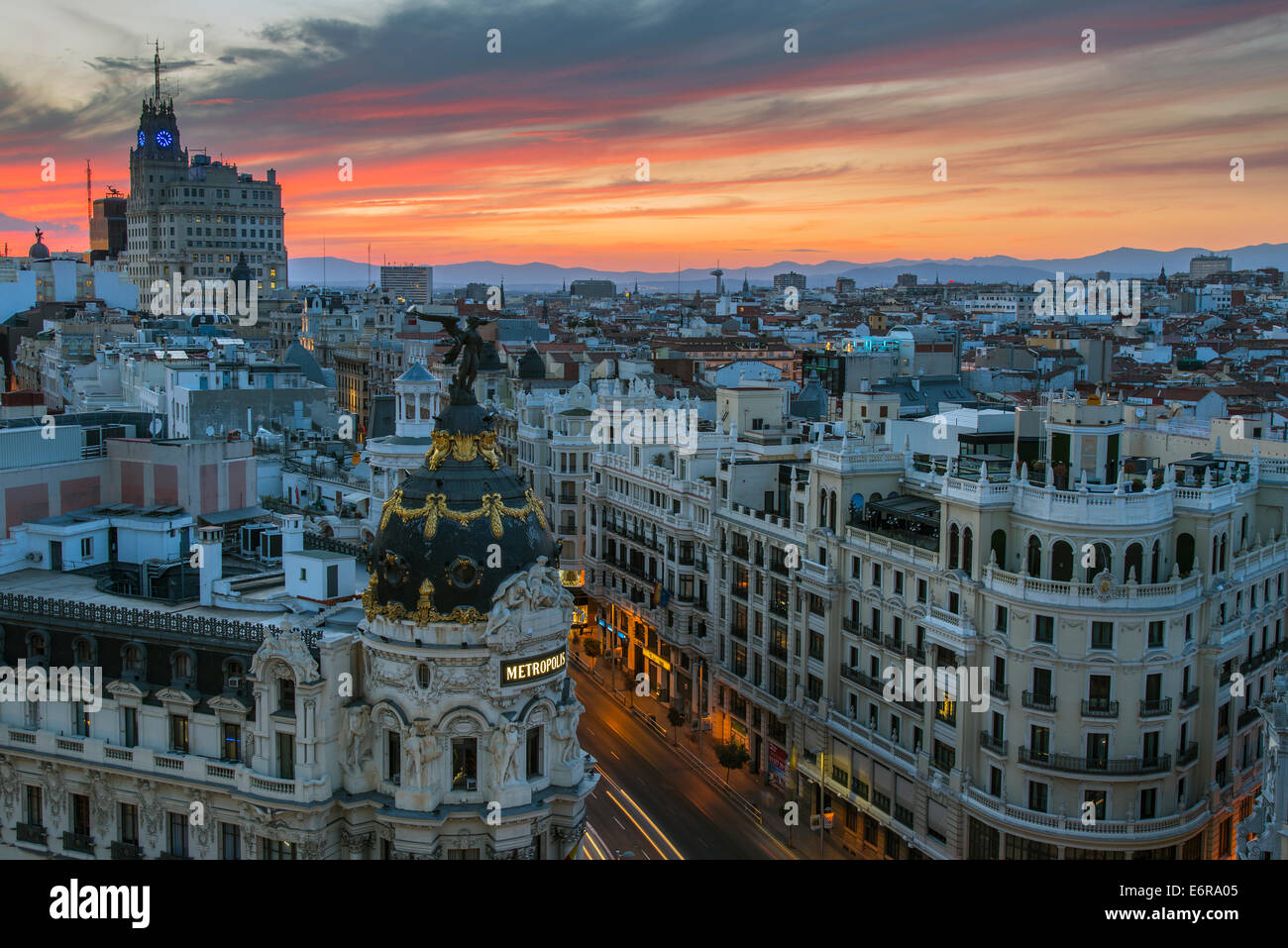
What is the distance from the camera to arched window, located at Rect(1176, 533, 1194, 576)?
57.7 meters

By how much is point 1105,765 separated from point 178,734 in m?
37.1

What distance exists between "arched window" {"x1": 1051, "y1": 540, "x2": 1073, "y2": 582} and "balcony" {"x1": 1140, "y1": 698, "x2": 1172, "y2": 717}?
6.15 m

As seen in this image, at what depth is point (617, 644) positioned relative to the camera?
3846 inches

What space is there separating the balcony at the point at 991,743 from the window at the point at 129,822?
35.0m

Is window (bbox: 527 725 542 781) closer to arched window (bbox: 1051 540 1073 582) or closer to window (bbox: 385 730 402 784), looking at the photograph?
window (bbox: 385 730 402 784)

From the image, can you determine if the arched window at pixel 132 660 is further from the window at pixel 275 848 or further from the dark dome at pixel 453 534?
the dark dome at pixel 453 534

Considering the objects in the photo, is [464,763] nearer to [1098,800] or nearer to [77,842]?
[77,842]

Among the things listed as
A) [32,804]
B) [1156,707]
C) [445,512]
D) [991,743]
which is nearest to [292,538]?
[445,512]

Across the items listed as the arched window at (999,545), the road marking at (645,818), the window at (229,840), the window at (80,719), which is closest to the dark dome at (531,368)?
the road marking at (645,818)

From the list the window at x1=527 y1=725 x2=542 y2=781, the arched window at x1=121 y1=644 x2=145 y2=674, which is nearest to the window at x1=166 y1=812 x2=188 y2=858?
the arched window at x1=121 y1=644 x2=145 y2=674

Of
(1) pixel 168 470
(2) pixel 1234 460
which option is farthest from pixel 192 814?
(2) pixel 1234 460

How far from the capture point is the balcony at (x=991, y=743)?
56.3 meters

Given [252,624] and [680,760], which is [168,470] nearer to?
[252,624]

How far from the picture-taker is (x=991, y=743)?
56.8 metres
